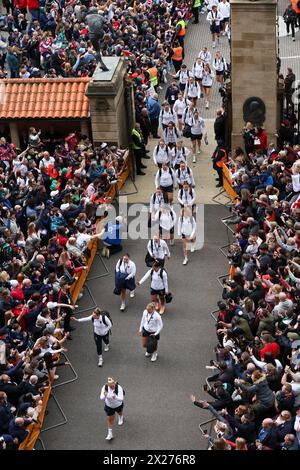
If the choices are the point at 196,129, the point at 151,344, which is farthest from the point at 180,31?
the point at 151,344

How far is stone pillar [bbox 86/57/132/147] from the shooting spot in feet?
103

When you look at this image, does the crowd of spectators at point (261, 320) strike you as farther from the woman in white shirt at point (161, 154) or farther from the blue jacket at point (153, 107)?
the blue jacket at point (153, 107)

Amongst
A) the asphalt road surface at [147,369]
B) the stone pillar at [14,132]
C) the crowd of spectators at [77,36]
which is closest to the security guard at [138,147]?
the stone pillar at [14,132]

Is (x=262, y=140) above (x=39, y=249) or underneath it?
above

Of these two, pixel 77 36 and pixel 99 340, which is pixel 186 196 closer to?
pixel 99 340

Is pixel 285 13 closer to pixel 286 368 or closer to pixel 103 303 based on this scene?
pixel 103 303

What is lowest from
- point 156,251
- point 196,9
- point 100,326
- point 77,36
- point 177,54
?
point 100,326

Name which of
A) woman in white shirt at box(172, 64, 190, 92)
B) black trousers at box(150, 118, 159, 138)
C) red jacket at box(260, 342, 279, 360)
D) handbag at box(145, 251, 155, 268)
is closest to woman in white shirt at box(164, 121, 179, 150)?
black trousers at box(150, 118, 159, 138)

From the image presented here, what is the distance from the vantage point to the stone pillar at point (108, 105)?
3139cm

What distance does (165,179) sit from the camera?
2981 centimetres

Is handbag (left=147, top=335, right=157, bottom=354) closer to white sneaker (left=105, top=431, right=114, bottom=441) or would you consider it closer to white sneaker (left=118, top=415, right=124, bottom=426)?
white sneaker (left=118, top=415, right=124, bottom=426)

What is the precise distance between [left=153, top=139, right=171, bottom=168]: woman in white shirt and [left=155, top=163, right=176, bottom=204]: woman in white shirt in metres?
1.25

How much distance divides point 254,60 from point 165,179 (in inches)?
161

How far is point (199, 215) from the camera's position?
30453mm
